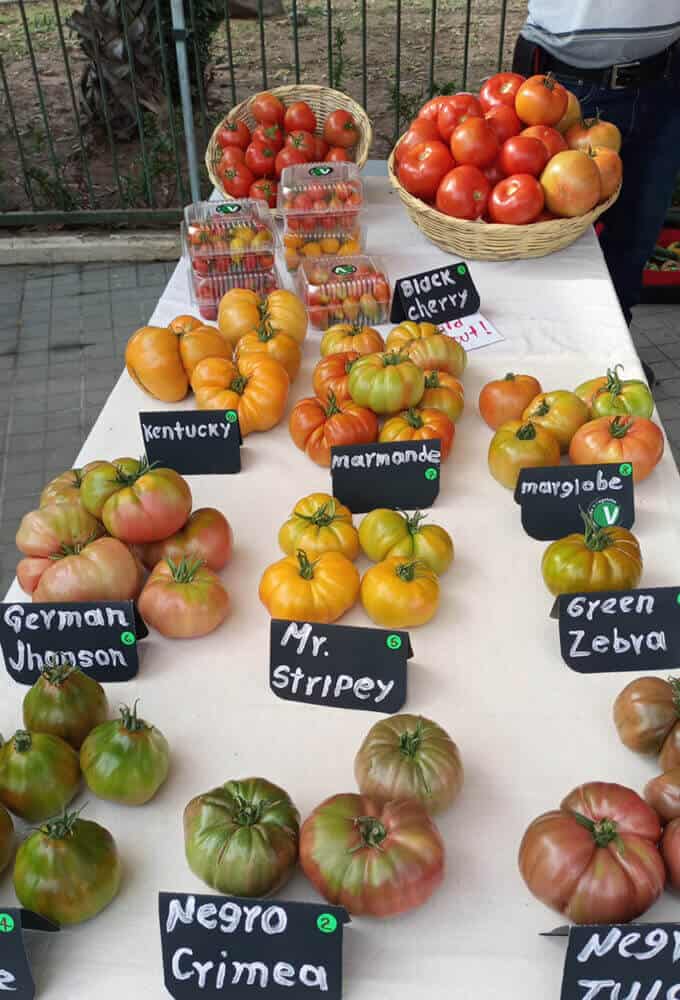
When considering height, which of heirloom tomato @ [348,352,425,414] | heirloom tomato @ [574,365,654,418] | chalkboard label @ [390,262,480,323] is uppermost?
heirloom tomato @ [348,352,425,414]

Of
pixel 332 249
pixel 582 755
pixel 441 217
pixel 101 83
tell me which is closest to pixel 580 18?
pixel 441 217

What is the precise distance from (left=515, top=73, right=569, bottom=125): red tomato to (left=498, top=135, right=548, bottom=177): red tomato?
0.11 metres

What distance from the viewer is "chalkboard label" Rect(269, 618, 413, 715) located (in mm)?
1312

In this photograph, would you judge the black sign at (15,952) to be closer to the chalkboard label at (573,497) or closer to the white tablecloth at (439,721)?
the white tablecloth at (439,721)

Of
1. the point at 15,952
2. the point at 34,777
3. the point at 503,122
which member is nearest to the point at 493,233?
the point at 503,122

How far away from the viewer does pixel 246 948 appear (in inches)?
39.5

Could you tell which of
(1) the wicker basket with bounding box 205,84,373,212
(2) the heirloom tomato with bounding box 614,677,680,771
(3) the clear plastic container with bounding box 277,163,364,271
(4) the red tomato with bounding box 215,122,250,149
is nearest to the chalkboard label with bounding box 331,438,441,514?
(2) the heirloom tomato with bounding box 614,677,680,771

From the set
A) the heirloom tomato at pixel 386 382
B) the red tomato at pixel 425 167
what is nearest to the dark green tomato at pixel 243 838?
the heirloom tomato at pixel 386 382

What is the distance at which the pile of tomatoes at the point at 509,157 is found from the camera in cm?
232

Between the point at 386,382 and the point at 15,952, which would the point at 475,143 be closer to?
the point at 386,382

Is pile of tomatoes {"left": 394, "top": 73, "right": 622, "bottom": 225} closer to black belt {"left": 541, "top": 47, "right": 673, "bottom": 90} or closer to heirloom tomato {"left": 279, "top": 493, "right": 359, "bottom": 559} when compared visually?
black belt {"left": 541, "top": 47, "right": 673, "bottom": 90}

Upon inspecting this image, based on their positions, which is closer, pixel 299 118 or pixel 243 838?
pixel 243 838

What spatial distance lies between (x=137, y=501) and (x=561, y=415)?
0.84 m

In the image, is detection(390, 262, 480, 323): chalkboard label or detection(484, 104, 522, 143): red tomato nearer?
detection(390, 262, 480, 323): chalkboard label
